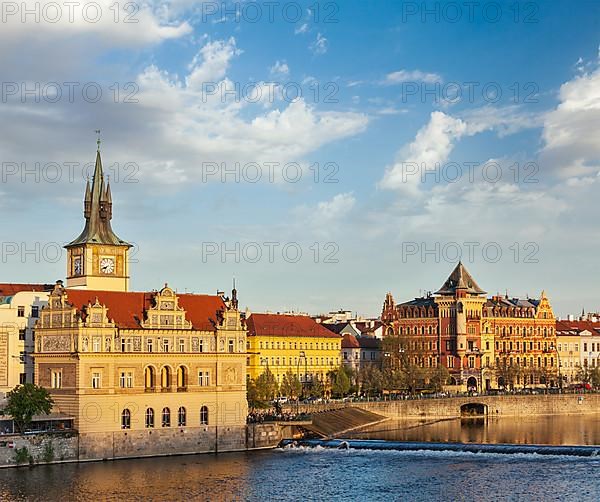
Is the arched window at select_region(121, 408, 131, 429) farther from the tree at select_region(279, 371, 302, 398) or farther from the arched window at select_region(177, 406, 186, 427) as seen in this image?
the tree at select_region(279, 371, 302, 398)

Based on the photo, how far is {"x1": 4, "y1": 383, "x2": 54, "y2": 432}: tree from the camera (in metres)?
78.2

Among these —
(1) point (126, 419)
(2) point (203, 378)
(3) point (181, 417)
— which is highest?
(2) point (203, 378)

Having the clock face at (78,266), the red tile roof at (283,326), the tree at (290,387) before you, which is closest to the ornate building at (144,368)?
the clock face at (78,266)

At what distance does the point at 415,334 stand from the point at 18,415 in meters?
85.9

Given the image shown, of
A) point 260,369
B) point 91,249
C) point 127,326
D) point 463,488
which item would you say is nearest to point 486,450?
point 463,488

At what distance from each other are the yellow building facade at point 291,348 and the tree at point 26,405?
4994 cm

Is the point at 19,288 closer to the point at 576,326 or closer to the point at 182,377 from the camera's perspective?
the point at 182,377

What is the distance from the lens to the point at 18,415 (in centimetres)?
7838

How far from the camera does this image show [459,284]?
507 ft

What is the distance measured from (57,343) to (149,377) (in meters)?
7.40

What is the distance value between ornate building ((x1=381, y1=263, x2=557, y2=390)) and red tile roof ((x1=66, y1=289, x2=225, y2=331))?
62539 mm

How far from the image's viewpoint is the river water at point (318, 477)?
217 ft

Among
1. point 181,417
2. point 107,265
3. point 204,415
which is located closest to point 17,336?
point 181,417

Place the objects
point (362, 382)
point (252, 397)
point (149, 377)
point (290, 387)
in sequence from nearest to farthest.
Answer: point (149, 377), point (252, 397), point (290, 387), point (362, 382)
